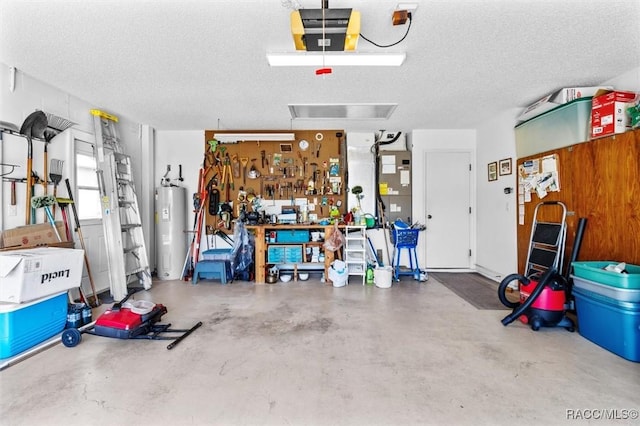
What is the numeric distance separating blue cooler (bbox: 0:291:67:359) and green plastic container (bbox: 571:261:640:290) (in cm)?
A: 512

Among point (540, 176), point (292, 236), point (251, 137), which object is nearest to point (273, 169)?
point (251, 137)

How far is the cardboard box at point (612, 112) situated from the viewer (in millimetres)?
2775

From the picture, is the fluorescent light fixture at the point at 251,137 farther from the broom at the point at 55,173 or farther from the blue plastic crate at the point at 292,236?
the broom at the point at 55,173

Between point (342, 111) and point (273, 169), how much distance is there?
1.81 meters

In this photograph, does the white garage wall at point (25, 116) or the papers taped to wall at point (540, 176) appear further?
the papers taped to wall at point (540, 176)

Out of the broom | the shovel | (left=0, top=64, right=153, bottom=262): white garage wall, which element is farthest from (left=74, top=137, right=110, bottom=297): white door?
the shovel

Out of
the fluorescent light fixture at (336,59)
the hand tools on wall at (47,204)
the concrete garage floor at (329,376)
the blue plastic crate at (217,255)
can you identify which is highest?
the fluorescent light fixture at (336,59)

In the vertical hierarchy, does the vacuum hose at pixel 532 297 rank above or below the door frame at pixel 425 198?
below

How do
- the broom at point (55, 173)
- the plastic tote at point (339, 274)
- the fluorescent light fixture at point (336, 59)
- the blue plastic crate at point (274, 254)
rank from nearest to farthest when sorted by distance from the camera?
the fluorescent light fixture at point (336, 59) → the broom at point (55, 173) → the plastic tote at point (339, 274) → the blue plastic crate at point (274, 254)

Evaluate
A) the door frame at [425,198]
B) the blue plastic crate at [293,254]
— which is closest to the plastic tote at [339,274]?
the blue plastic crate at [293,254]

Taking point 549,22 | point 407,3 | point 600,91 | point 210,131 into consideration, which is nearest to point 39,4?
point 407,3

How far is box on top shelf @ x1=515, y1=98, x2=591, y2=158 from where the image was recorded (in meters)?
3.13

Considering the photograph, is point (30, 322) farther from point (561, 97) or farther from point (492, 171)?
point (492, 171)

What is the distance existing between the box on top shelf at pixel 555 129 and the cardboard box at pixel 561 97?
62mm
